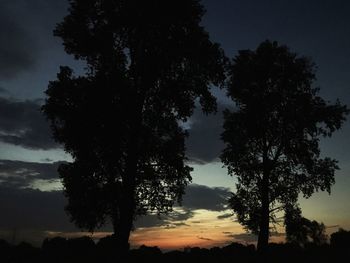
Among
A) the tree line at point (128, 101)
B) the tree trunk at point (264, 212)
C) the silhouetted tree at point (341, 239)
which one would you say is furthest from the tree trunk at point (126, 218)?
the tree trunk at point (264, 212)

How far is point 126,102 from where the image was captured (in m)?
26.1

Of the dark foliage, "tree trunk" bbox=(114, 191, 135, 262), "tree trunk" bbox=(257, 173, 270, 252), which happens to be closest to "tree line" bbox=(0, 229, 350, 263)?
the dark foliage

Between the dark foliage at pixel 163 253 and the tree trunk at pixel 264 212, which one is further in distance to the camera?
the tree trunk at pixel 264 212

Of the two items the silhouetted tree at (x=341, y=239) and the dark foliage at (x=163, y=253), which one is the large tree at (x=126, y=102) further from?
the silhouetted tree at (x=341, y=239)

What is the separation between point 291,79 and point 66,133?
61.7ft

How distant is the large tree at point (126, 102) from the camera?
25.9 metres

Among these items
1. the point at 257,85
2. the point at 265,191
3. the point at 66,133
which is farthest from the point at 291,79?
the point at 66,133

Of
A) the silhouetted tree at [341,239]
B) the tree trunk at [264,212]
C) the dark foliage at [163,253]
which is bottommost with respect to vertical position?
the dark foliage at [163,253]

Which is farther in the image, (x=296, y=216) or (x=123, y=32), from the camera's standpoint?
(x=296, y=216)

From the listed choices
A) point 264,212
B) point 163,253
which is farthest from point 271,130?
point 163,253

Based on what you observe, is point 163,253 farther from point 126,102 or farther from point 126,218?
point 126,102

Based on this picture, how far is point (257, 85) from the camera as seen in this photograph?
38.1m

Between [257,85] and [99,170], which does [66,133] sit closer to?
[99,170]

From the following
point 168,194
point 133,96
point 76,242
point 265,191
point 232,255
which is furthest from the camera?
point 265,191
